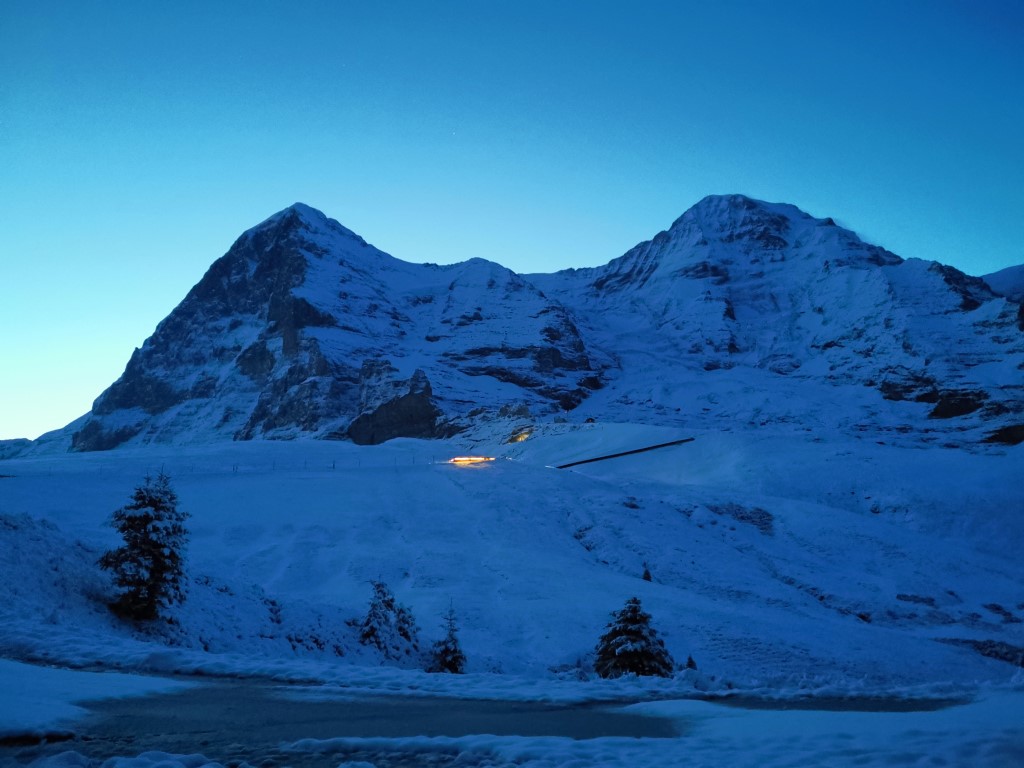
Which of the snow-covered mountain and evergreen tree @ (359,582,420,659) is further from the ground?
the snow-covered mountain

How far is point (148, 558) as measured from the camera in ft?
61.1

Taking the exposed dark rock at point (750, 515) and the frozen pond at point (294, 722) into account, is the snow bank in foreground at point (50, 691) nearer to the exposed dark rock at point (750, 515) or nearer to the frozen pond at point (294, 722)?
the frozen pond at point (294, 722)

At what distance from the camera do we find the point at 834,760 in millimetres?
7234

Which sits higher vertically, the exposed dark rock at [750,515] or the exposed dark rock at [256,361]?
the exposed dark rock at [256,361]

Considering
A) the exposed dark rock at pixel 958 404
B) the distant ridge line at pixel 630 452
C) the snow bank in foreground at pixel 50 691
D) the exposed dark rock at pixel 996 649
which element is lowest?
the exposed dark rock at pixel 996 649

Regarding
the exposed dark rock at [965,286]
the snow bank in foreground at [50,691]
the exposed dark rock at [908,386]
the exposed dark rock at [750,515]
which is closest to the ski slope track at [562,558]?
the snow bank in foreground at [50,691]

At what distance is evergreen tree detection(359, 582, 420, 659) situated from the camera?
70.3 feet

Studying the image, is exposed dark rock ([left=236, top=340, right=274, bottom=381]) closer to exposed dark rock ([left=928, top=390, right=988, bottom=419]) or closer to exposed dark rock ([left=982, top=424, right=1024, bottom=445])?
exposed dark rock ([left=928, top=390, right=988, bottom=419])

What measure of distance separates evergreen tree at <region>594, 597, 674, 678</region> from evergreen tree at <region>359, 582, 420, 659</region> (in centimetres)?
541

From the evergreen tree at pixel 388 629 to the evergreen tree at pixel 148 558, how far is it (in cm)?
504

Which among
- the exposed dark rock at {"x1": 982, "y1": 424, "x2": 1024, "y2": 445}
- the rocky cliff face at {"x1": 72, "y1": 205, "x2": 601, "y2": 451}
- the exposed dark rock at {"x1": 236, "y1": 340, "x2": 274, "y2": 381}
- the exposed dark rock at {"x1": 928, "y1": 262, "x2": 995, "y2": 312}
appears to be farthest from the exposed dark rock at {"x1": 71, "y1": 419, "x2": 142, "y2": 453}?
the exposed dark rock at {"x1": 928, "y1": 262, "x2": 995, "y2": 312}

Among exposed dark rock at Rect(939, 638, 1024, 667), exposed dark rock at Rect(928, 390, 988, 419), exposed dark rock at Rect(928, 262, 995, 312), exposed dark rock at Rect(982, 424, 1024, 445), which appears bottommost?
exposed dark rock at Rect(939, 638, 1024, 667)

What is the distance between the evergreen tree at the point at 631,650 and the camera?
65.2 ft

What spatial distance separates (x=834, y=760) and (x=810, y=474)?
51.5m
